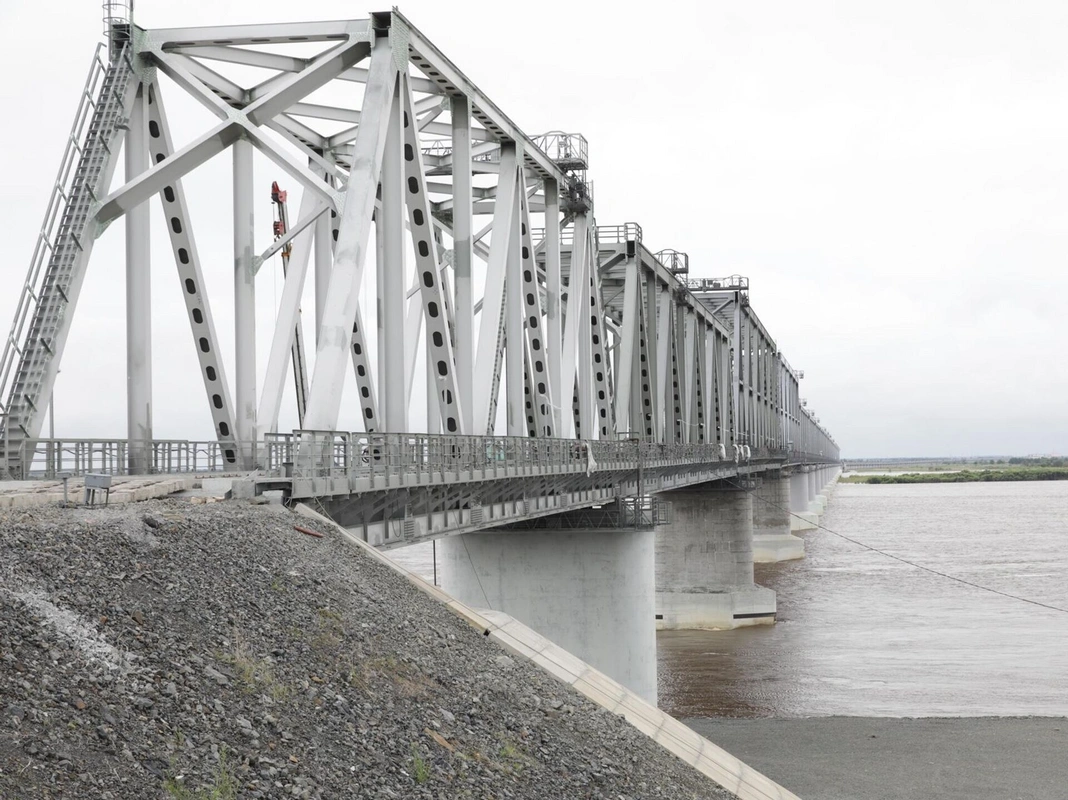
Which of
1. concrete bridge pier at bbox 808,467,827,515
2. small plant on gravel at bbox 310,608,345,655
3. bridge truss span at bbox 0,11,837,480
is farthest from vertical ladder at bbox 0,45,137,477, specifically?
concrete bridge pier at bbox 808,467,827,515

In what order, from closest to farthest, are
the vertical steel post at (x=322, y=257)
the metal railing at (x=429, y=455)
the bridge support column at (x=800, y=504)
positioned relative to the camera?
1. the metal railing at (x=429, y=455)
2. the vertical steel post at (x=322, y=257)
3. the bridge support column at (x=800, y=504)

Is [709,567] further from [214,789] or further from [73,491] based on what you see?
[214,789]

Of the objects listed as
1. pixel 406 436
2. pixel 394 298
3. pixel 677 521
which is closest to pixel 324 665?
pixel 406 436

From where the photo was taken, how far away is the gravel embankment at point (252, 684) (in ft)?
25.2

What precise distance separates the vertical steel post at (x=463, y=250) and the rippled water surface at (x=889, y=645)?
15.0m

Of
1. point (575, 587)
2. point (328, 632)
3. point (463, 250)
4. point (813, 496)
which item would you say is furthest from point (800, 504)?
point (328, 632)

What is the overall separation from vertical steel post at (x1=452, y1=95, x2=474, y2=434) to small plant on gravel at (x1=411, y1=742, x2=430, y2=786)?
1637 centimetres

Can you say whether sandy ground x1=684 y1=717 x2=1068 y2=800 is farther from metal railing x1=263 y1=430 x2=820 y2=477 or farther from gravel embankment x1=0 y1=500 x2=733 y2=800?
gravel embankment x1=0 y1=500 x2=733 y2=800

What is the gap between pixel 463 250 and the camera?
Answer: 86.5 ft

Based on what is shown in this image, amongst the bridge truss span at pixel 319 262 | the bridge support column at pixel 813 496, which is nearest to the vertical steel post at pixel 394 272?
the bridge truss span at pixel 319 262

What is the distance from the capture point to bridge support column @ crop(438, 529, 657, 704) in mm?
34531

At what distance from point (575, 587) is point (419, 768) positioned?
26342mm

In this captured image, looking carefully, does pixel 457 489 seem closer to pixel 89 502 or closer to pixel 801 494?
pixel 89 502

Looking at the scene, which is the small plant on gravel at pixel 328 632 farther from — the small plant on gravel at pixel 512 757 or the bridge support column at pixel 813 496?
the bridge support column at pixel 813 496
